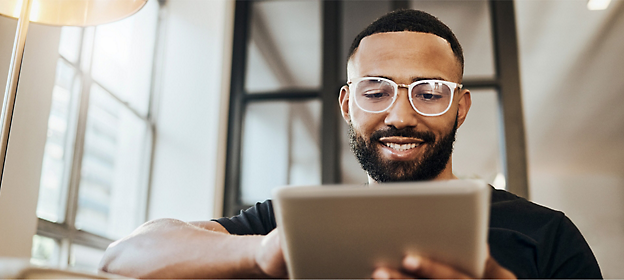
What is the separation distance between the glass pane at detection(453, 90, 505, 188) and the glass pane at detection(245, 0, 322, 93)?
166cm

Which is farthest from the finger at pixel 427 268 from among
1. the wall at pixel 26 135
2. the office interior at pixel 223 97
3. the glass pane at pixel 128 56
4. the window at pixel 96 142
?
the glass pane at pixel 128 56

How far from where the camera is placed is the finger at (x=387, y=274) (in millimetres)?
670

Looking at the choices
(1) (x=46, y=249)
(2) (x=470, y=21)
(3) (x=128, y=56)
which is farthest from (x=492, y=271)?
(2) (x=470, y=21)

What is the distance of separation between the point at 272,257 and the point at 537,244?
1.87ft

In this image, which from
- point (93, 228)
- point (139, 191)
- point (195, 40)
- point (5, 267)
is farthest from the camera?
point (195, 40)

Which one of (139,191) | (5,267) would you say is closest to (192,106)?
(139,191)

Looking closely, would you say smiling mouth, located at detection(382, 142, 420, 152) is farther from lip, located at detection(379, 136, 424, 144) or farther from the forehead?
the forehead

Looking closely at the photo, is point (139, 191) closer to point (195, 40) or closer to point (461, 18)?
point (195, 40)

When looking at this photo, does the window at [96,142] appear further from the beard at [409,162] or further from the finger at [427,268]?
the finger at [427,268]

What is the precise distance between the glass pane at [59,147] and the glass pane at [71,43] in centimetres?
5

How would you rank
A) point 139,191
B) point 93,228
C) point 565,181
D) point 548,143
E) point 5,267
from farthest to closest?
point 565,181 → point 548,143 → point 139,191 → point 93,228 → point 5,267

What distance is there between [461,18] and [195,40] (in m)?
1.82

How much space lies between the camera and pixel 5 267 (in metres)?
0.62

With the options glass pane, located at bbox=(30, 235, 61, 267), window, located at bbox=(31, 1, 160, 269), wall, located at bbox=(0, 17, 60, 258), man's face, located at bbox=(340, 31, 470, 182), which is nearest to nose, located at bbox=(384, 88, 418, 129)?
man's face, located at bbox=(340, 31, 470, 182)
